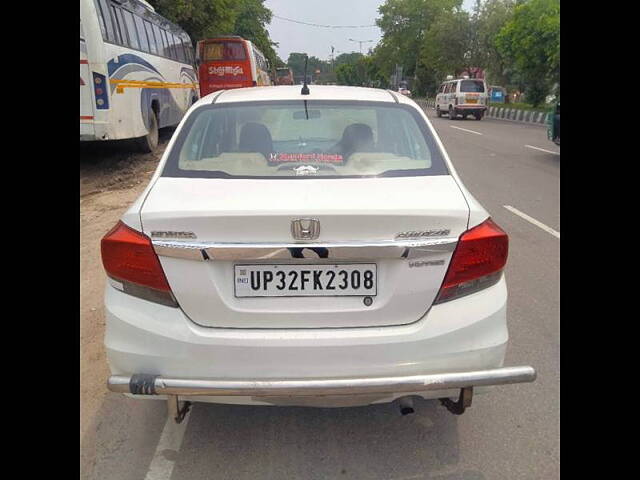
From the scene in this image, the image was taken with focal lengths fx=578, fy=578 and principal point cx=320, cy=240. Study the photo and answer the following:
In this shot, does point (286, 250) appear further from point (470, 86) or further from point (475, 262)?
point (470, 86)

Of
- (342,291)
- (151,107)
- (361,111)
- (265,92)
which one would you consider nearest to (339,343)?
(342,291)

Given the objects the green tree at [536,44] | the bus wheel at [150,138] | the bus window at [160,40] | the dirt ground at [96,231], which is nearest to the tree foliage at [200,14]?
the bus window at [160,40]

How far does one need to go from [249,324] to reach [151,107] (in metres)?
10.4

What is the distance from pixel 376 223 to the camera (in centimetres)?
220

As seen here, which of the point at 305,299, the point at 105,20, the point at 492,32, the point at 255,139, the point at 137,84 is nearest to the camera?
the point at 305,299

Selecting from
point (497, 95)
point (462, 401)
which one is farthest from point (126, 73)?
point (497, 95)

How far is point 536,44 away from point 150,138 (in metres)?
21.9

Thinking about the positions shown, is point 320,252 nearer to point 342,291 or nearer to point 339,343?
point 342,291

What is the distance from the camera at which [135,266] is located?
2.26m

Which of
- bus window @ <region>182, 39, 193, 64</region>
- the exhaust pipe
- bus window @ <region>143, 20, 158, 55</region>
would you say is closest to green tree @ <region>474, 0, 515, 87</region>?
bus window @ <region>182, 39, 193, 64</region>

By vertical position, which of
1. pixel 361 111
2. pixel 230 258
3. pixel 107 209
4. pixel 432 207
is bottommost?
pixel 107 209

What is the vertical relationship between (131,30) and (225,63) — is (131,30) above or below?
below

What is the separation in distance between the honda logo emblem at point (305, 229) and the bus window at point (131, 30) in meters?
9.49
